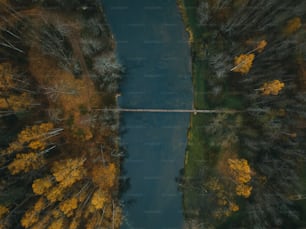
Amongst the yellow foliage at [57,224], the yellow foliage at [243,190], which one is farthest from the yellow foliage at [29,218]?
the yellow foliage at [243,190]

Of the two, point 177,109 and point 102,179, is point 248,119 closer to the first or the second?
point 177,109

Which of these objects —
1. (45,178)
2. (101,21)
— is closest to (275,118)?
(101,21)

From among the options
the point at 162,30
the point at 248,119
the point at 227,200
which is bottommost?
the point at 227,200

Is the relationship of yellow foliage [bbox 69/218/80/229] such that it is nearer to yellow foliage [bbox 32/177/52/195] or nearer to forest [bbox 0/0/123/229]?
forest [bbox 0/0/123/229]

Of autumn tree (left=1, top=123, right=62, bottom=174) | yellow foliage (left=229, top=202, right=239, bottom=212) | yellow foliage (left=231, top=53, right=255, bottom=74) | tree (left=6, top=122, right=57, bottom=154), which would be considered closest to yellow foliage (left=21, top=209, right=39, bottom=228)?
autumn tree (left=1, top=123, right=62, bottom=174)

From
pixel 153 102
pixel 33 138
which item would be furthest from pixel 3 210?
pixel 153 102

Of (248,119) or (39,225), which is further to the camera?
(248,119)

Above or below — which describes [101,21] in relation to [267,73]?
above
